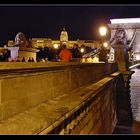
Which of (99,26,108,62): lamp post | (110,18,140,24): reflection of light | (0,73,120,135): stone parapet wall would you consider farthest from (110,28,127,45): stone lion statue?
(110,18,140,24): reflection of light

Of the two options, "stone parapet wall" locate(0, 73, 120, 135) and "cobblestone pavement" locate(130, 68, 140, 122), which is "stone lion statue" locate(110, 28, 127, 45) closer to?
"cobblestone pavement" locate(130, 68, 140, 122)

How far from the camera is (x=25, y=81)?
459 centimetres

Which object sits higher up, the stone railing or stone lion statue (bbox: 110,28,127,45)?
stone lion statue (bbox: 110,28,127,45)

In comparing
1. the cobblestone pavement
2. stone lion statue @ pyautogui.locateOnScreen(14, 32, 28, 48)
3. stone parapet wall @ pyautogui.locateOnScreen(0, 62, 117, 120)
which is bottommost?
the cobblestone pavement

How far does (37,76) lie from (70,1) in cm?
141

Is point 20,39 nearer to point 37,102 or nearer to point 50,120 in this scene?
point 37,102

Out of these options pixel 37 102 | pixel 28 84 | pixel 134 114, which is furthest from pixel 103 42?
pixel 28 84

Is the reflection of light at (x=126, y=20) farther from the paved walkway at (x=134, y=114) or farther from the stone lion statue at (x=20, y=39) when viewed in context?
the stone lion statue at (x=20, y=39)

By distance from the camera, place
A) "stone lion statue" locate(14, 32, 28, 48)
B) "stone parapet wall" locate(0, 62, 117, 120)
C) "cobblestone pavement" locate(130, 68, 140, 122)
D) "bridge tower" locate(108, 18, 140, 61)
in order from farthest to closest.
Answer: "bridge tower" locate(108, 18, 140, 61) → "cobblestone pavement" locate(130, 68, 140, 122) → "stone lion statue" locate(14, 32, 28, 48) → "stone parapet wall" locate(0, 62, 117, 120)

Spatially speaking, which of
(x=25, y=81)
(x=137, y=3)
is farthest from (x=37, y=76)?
(x=137, y=3)

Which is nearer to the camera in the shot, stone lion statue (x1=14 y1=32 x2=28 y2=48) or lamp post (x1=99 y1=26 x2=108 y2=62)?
stone lion statue (x1=14 y1=32 x2=28 y2=48)

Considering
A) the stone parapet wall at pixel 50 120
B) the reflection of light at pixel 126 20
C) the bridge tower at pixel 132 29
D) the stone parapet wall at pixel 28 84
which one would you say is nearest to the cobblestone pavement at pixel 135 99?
the stone parapet wall at pixel 28 84

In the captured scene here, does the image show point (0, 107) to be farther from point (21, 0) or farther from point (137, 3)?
point (137, 3)

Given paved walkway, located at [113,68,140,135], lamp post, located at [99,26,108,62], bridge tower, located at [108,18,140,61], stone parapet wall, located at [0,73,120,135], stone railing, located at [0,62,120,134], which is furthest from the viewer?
bridge tower, located at [108,18,140,61]
